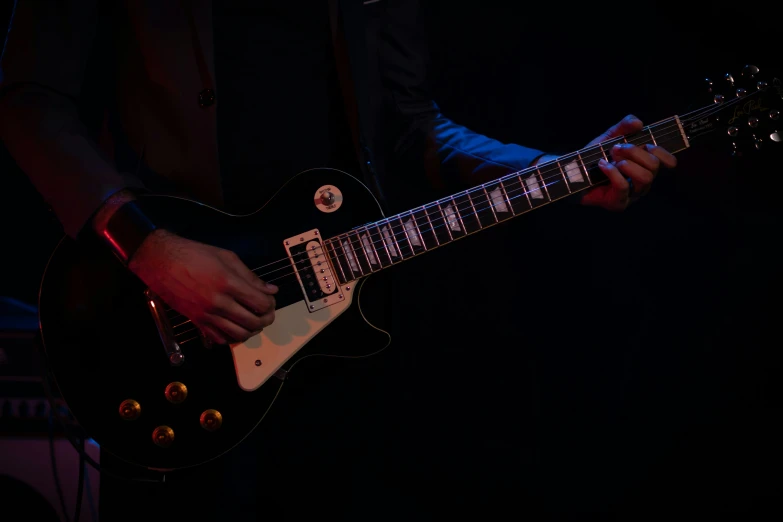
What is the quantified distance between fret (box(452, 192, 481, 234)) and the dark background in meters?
0.60

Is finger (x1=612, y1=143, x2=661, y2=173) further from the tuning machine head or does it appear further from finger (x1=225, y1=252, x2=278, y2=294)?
finger (x1=225, y1=252, x2=278, y2=294)

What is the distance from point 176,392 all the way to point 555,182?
1027 millimetres

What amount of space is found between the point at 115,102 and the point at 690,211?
1801 mm

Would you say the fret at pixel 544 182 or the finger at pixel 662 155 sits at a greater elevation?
the fret at pixel 544 182

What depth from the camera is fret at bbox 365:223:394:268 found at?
1.27m

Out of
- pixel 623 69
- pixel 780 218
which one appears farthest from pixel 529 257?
pixel 780 218

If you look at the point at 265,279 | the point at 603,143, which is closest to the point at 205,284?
the point at 265,279

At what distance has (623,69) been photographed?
1.73 m

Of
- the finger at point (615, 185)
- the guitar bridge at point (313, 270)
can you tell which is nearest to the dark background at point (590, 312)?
the finger at point (615, 185)

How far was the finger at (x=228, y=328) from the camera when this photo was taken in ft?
3.43

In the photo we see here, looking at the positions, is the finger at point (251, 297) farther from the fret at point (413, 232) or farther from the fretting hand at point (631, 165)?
the fretting hand at point (631, 165)

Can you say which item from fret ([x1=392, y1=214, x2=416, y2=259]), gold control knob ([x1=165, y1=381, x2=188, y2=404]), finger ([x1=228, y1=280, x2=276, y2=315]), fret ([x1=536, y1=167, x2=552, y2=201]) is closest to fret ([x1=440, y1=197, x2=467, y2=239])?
fret ([x1=392, y1=214, x2=416, y2=259])

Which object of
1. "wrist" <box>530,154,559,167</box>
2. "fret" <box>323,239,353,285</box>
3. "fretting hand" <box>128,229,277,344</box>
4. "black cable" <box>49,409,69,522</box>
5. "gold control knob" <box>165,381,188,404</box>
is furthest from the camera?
"black cable" <box>49,409,69,522</box>

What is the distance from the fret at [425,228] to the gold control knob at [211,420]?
0.62 metres
